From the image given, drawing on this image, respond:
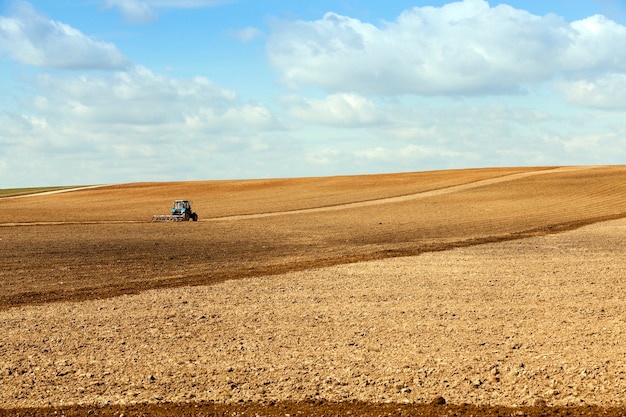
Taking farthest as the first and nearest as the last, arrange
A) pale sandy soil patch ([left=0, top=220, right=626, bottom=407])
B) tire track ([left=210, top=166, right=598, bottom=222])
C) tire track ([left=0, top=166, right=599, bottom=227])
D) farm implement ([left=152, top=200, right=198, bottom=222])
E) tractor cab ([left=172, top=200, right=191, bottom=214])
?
tire track ([left=210, top=166, right=598, bottom=222]) < tire track ([left=0, top=166, right=599, bottom=227]) < tractor cab ([left=172, top=200, right=191, bottom=214]) < farm implement ([left=152, top=200, right=198, bottom=222]) < pale sandy soil patch ([left=0, top=220, right=626, bottom=407])

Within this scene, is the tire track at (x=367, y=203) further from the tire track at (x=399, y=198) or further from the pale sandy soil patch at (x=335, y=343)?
the pale sandy soil patch at (x=335, y=343)

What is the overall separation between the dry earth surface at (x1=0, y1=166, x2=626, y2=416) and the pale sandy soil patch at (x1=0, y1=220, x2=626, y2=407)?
0.05 metres

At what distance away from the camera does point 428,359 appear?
43.4ft

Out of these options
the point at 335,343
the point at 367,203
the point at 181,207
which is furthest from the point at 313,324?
the point at 367,203

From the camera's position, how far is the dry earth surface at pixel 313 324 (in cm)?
1151

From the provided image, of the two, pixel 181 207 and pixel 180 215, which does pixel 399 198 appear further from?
pixel 180 215

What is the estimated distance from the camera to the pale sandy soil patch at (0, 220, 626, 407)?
1179cm

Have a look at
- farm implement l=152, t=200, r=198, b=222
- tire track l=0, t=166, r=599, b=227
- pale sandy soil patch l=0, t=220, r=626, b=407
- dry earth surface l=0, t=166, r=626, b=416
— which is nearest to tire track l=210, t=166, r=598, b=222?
tire track l=0, t=166, r=599, b=227

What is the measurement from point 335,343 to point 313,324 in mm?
A: 1838

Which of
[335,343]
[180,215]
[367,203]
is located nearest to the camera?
[335,343]

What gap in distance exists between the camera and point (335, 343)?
47.6ft

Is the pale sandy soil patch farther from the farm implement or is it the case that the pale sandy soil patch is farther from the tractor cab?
the tractor cab

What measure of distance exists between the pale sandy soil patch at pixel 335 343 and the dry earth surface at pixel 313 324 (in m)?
0.05

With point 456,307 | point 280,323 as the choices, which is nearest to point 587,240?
point 456,307
